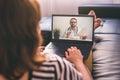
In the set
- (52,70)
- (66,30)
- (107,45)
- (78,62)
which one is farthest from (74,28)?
(52,70)

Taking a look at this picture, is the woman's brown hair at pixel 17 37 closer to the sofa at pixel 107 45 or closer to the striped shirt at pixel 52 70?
the striped shirt at pixel 52 70

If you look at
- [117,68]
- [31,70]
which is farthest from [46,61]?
[117,68]

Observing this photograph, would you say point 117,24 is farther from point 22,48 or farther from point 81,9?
point 22,48

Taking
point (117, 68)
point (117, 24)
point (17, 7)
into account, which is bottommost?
point (117, 68)

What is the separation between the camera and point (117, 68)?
1551 millimetres

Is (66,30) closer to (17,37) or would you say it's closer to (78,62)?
(78,62)

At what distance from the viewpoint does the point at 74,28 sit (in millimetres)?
1812

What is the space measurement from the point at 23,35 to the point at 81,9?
2.47m

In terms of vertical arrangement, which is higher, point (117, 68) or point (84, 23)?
point (84, 23)

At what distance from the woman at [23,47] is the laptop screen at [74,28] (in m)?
0.99

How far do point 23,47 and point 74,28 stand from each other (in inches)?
43.1

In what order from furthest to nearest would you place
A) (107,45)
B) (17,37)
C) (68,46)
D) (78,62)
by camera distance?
(107,45) < (68,46) < (78,62) < (17,37)

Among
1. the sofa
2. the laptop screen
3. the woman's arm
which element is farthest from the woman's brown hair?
the laptop screen

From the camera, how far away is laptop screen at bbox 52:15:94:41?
5.93 ft
